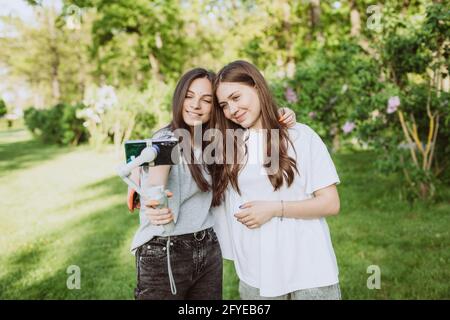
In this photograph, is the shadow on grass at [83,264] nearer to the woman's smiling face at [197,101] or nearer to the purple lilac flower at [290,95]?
the woman's smiling face at [197,101]

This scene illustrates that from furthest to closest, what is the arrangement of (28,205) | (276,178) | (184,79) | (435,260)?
1. (28,205)
2. (435,260)
3. (184,79)
4. (276,178)

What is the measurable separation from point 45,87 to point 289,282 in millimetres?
43960

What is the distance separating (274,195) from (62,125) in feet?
48.2

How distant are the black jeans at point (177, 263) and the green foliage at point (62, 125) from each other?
13249mm

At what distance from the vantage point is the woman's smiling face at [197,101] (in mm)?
1805

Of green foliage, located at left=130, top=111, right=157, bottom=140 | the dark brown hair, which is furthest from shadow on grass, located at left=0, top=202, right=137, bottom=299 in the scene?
green foliage, located at left=130, top=111, right=157, bottom=140

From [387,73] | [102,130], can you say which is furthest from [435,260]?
[102,130]

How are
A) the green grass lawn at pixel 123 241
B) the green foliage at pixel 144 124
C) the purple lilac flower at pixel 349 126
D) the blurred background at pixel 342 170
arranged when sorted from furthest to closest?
the green foliage at pixel 144 124, the purple lilac flower at pixel 349 126, the blurred background at pixel 342 170, the green grass lawn at pixel 123 241

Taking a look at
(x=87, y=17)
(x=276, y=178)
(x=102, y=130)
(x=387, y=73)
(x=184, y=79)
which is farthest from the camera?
(x=87, y=17)

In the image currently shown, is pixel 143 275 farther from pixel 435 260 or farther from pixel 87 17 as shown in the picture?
pixel 87 17

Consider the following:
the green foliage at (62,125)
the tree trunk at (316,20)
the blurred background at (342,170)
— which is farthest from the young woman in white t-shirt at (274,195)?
the green foliage at (62,125)

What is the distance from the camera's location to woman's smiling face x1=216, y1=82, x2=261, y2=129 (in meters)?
1.75

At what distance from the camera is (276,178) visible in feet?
5.48

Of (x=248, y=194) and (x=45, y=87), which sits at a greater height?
(x=45, y=87)
